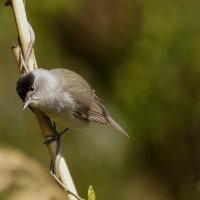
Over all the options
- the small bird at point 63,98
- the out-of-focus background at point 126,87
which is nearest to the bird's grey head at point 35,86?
the small bird at point 63,98

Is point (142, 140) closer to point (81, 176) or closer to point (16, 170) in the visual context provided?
point (81, 176)

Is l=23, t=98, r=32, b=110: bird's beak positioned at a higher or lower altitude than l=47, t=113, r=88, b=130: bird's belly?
higher

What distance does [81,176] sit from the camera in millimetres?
4559

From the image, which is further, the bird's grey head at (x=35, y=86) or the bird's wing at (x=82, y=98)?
the bird's wing at (x=82, y=98)

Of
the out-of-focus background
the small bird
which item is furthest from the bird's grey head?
the out-of-focus background

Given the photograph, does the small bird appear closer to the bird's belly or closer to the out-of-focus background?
the bird's belly

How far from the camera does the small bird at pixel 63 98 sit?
251cm

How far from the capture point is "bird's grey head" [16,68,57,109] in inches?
91.2

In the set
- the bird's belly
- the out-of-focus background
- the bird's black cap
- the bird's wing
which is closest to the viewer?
the bird's black cap

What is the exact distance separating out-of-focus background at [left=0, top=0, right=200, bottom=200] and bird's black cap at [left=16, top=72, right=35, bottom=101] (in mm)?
1648

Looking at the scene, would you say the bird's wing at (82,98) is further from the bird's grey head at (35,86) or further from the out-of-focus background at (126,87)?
the out-of-focus background at (126,87)

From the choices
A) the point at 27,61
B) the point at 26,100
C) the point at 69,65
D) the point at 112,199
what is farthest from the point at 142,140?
the point at 27,61

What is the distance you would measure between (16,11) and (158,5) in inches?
99.9

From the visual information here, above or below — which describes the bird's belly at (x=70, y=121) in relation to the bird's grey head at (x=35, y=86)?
below
